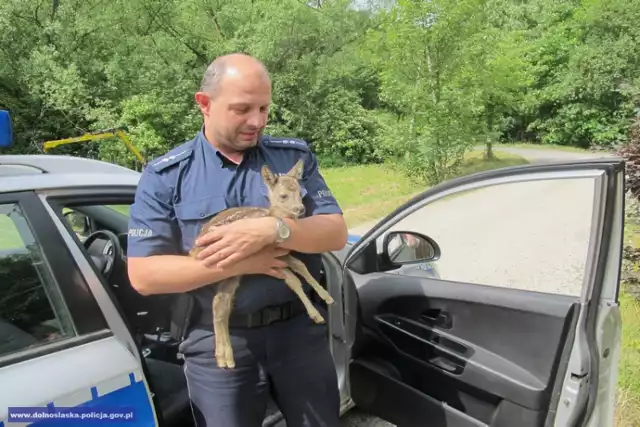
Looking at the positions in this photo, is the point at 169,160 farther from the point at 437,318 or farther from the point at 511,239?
the point at 511,239

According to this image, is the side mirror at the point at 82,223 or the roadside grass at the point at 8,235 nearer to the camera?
the roadside grass at the point at 8,235

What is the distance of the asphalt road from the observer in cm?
437

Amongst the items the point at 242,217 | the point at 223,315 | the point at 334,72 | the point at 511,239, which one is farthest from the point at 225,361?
the point at 334,72

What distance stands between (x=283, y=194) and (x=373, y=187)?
11.3m

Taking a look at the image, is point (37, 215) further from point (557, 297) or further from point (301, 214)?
point (557, 297)

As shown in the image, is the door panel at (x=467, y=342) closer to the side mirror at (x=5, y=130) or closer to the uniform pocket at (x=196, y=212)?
the uniform pocket at (x=196, y=212)

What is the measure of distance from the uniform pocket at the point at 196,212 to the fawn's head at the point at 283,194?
137mm

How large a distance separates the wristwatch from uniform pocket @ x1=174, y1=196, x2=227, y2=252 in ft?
0.60

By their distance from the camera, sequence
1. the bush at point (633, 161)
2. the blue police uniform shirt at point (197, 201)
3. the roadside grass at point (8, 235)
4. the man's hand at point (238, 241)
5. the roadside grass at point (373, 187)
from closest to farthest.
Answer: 1. the man's hand at point (238, 241)
2. the blue police uniform shirt at point (197, 201)
3. the roadside grass at point (8, 235)
4. the bush at point (633, 161)
5. the roadside grass at point (373, 187)

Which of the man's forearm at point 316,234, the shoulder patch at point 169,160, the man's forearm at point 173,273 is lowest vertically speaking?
the man's forearm at point 173,273

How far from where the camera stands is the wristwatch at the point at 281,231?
145 cm

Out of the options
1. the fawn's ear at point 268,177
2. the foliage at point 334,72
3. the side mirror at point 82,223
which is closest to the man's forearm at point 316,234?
the fawn's ear at point 268,177

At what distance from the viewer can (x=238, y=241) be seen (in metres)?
1.43

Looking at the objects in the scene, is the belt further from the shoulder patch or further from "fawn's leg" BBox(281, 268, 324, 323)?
the shoulder patch
